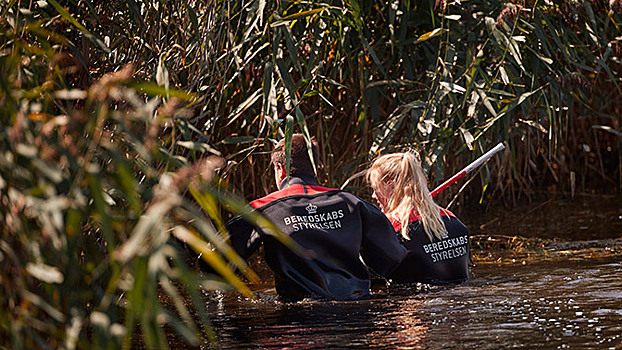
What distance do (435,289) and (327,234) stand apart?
79 cm

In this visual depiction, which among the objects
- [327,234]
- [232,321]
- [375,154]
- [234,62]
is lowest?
[232,321]

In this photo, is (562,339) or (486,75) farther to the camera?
(486,75)

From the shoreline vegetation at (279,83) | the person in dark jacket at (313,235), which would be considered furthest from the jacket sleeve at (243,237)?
the shoreline vegetation at (279,83)

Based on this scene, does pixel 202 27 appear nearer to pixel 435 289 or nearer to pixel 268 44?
pixel 268 44

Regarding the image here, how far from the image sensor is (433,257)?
5.41 m

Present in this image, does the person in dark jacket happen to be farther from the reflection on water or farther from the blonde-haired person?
the blonde-haired person

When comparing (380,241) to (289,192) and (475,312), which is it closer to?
(289,192)

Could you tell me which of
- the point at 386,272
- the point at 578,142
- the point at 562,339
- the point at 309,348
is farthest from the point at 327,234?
the point at 578,142

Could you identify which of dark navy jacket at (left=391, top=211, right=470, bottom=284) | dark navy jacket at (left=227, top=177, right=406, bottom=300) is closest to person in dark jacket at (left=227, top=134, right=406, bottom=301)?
dark navy jacket at (left=227, top=177, right=406, bottom=300)

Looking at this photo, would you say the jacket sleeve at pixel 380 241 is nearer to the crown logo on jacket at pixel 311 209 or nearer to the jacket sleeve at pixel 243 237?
the crown logo on jacket at pixel 311 209

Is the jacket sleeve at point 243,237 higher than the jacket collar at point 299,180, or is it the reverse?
the jacket collar at point 299,180

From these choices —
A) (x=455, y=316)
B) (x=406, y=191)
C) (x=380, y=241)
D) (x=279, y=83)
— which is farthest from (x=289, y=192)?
(x=455, y=316)

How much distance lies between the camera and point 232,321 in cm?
467

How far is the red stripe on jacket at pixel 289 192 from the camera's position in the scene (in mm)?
4969
